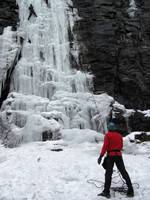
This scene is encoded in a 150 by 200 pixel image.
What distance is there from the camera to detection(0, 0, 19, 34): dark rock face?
1952 centimetres

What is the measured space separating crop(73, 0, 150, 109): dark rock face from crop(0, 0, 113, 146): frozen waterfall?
77cm

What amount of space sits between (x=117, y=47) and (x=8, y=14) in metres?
6.89

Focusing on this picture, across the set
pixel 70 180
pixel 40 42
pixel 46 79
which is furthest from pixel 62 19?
pixel 70 180

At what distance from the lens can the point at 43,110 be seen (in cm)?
1560

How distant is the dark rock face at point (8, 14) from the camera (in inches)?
768

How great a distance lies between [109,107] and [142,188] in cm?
937

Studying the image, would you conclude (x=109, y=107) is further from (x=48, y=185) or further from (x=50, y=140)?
(x=48, y=185)

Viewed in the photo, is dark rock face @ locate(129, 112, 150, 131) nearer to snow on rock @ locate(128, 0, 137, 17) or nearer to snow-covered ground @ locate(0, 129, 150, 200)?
snow-covered ground @ locate(0, 129, 150, 200)

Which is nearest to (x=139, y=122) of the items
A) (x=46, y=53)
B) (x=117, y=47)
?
(x=117, y=47)

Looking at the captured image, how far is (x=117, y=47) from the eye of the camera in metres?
20.0

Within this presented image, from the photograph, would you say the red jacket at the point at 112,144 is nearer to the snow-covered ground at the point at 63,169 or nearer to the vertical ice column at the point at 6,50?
the snow-covered ground at the point at 63,169

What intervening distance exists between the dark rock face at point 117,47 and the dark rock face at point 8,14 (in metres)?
3.79

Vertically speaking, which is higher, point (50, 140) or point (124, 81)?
point (124, 81)

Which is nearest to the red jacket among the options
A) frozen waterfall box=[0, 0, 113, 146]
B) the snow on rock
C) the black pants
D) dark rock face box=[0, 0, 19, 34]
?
the black pants
